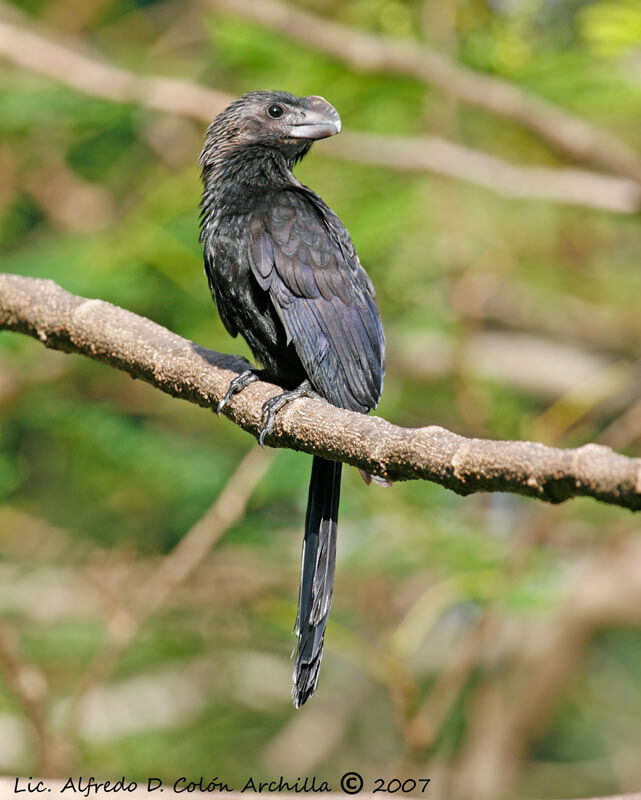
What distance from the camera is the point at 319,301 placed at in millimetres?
3545

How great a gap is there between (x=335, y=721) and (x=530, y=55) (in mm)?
4430

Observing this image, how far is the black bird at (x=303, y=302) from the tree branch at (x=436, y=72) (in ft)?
5.05

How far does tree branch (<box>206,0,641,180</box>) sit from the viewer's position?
532cm

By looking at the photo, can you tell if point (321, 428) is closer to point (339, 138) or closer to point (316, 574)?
point (316, 574)

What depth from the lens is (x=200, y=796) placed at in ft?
7.74

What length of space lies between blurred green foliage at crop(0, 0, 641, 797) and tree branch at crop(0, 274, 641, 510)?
1283mm

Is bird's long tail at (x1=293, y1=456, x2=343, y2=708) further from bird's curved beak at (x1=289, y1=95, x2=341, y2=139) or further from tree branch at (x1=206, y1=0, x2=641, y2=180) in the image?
tree branch at (x1=206, y1=0, x2=641, y2=180)

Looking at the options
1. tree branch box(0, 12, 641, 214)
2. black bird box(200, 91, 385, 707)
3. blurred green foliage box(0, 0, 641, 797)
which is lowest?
blurred green foliage box(0, 0, 641, 797)

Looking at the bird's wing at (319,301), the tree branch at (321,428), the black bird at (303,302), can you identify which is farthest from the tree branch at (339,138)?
the tree branch at (321,428)

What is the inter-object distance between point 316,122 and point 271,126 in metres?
0.18

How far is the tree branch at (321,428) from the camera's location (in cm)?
193

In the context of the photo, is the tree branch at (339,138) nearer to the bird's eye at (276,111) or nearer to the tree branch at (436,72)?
the tree branch at (436,72)

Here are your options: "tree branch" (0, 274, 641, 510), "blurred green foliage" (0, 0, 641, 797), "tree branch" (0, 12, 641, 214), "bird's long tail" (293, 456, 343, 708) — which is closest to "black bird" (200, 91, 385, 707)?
"bird's long tail" (293, 456, 343, 708)

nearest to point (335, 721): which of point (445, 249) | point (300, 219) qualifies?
point (445, 249)
